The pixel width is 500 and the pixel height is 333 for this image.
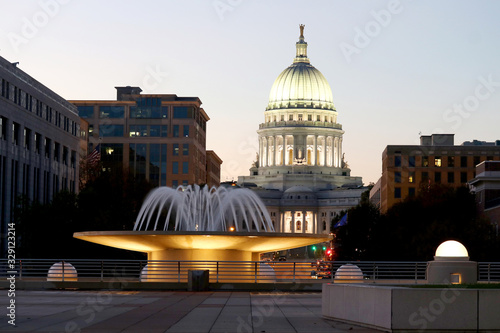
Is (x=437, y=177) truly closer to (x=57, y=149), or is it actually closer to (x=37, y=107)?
(x=57, y=149)

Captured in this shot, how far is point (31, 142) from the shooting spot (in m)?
92.4

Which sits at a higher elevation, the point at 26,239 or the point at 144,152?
the point at 144,152

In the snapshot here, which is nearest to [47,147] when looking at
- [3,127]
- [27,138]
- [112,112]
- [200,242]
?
[27,138]

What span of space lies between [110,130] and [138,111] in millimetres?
5938

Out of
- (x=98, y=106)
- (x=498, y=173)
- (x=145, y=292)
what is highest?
(x=98, y=106)

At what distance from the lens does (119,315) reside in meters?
27.0

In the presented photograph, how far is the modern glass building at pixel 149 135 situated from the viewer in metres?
172

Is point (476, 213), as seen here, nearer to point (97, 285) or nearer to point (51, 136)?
point (51, 136)

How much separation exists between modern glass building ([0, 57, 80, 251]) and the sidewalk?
46.9 metres

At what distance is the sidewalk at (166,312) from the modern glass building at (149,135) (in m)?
133

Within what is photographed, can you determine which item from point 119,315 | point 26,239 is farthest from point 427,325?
point 26,239

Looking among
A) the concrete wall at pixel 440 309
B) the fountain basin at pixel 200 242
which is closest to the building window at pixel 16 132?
the fountain basin at pixel 200 242

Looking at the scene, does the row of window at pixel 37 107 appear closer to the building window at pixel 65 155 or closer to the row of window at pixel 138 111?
the building window at pixel 65 155

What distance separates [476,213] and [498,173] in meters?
5.66
